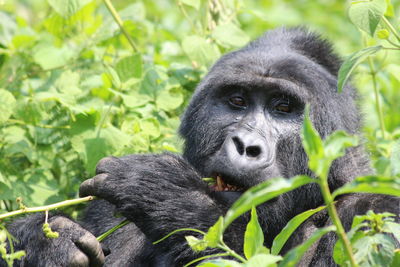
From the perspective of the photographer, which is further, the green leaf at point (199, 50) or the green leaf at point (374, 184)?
the green leaf at point (199, 50)

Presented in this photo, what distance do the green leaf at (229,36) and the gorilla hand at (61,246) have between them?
6.91ft

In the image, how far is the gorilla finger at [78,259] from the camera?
11.3ft

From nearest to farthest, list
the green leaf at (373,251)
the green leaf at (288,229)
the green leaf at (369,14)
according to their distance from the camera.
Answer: the green leaf at (373,251)
the green leaf at (288,229)
the green leaf at (369,14)

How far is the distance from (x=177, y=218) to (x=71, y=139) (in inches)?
49.3

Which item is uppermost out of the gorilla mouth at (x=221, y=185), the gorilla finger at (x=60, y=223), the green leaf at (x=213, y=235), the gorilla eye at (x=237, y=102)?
the green leaf at (x=213, y=235)

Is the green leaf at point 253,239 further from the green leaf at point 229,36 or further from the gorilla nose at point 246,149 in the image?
the green leaf at point 229,36

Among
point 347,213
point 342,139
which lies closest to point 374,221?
point 342,139

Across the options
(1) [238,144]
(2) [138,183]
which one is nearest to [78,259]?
(2) [138,183]

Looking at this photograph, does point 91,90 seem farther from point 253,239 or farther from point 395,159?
point 253,239

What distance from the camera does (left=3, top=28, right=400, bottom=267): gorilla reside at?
3.54 meters

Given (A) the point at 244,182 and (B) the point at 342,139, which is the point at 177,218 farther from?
(B) the point at 342,139

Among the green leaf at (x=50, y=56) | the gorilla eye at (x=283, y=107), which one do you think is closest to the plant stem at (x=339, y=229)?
the gorilla eye at (x=283, y=107)

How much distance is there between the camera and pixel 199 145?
13.5 feet

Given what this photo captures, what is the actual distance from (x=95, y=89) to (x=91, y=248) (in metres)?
2.06
